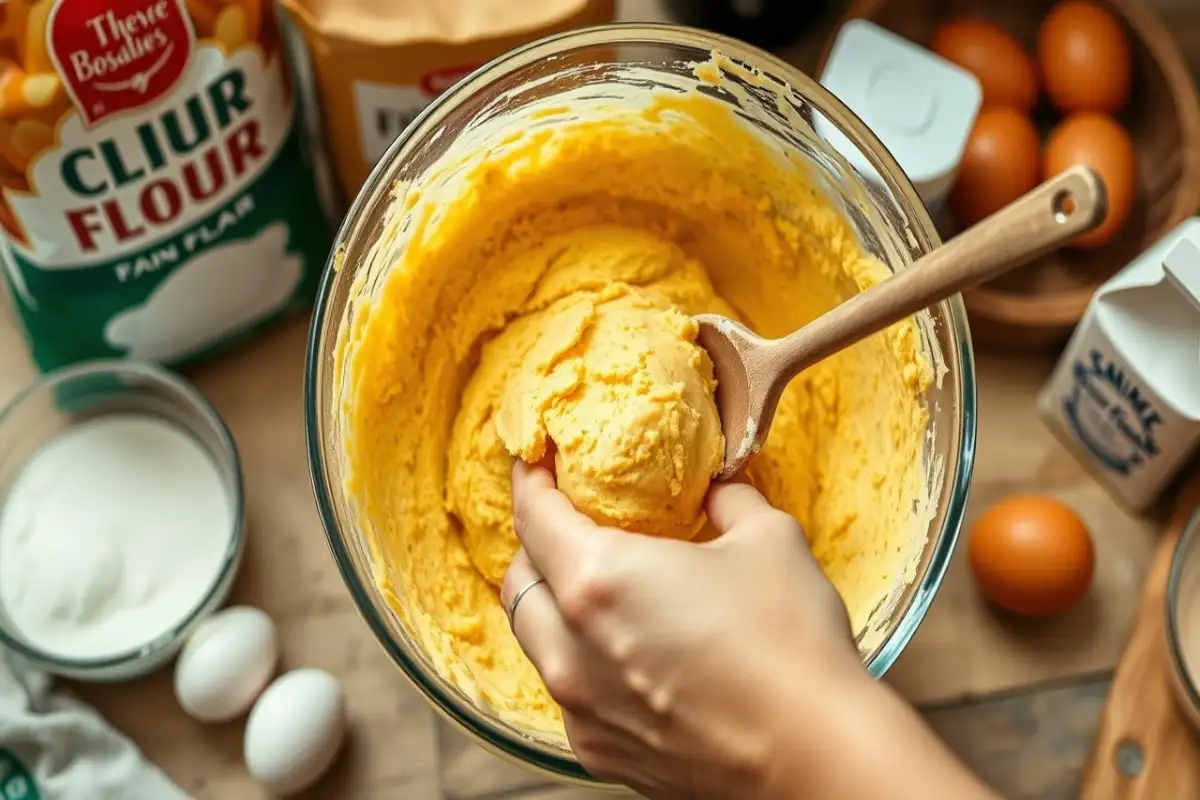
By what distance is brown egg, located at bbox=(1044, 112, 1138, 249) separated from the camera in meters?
1.18

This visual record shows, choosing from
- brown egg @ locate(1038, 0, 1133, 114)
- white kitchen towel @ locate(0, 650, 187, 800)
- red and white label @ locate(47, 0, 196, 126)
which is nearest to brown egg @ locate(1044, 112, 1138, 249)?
brown egg @ locate(1038, 0, 1133, 114)

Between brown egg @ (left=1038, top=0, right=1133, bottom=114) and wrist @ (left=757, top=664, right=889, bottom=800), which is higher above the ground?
brown egg @ (left=1038, top=0, right=1133, bottom=114)

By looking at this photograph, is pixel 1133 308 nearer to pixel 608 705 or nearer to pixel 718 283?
pixel 718 283

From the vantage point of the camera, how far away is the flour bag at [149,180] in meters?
0.94

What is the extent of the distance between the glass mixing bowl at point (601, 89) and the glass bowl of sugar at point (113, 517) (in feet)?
1.00

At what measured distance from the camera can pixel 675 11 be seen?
1.27m

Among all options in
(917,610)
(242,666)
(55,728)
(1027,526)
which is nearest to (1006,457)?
(1027,526)

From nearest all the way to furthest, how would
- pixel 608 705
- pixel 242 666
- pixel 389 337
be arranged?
pixel 608 705 → pixel 389 337 → pixel 242 666

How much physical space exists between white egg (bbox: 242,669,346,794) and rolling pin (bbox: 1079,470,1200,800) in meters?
0.72

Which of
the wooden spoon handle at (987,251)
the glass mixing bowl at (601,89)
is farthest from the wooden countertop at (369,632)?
the wooden spoon handle at (987,251)

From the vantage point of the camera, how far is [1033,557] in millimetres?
1083

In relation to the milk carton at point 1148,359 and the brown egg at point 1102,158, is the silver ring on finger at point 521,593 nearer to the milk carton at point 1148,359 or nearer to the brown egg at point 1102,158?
the milk carton at point 1148,359

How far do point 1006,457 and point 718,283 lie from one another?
1.27 feet

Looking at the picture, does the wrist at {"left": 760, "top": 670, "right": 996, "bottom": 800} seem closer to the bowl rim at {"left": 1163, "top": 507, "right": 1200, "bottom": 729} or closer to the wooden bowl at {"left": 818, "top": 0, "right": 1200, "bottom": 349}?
the bowl rim at {"left": 1163, "top": 507, "right": 1200, "bottom": 729}
